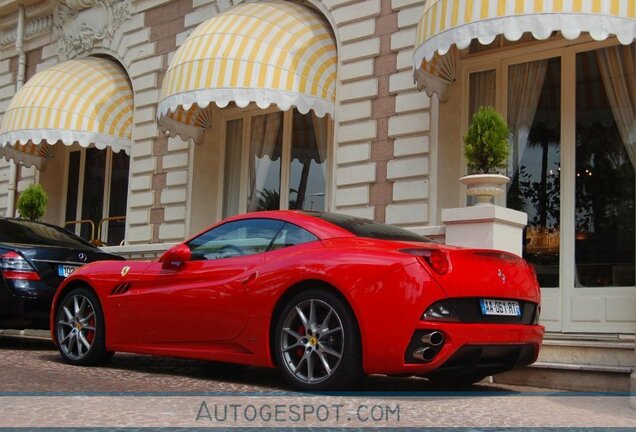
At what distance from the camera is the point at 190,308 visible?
6.66m

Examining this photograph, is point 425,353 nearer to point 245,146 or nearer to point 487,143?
point 487,143

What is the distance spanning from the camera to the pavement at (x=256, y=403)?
463 cm

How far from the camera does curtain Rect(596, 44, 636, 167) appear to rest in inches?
364

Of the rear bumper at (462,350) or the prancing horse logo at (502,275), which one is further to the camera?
the prancing horse logo at (502,275)

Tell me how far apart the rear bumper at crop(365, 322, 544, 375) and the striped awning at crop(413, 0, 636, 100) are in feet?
11.4

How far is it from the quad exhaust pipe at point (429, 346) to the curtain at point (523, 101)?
4.97m

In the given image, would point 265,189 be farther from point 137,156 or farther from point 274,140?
point 137,156

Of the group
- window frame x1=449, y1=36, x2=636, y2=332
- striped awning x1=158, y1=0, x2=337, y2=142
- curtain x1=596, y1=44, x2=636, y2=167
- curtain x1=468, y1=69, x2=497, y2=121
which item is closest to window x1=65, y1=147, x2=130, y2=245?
striped awning x1=158, y1=0, x2=337, y2=142

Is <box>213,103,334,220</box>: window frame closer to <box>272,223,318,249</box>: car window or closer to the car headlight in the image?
<box>272,223,318,249</box>: car window

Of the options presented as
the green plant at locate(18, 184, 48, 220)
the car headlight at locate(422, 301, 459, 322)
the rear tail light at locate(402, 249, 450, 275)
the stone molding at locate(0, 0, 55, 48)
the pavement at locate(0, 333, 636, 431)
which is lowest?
the pavement at locate(0, 333, 636, 431)

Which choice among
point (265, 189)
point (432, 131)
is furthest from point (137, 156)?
point (432, 131)

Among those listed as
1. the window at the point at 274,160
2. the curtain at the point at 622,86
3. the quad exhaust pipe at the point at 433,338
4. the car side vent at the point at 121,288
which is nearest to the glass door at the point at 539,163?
the curtain at the point at 622,86

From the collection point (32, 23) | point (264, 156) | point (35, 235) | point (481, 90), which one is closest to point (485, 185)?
point (481, 90)

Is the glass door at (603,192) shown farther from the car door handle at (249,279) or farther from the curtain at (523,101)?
the car door handle at (249,279)
